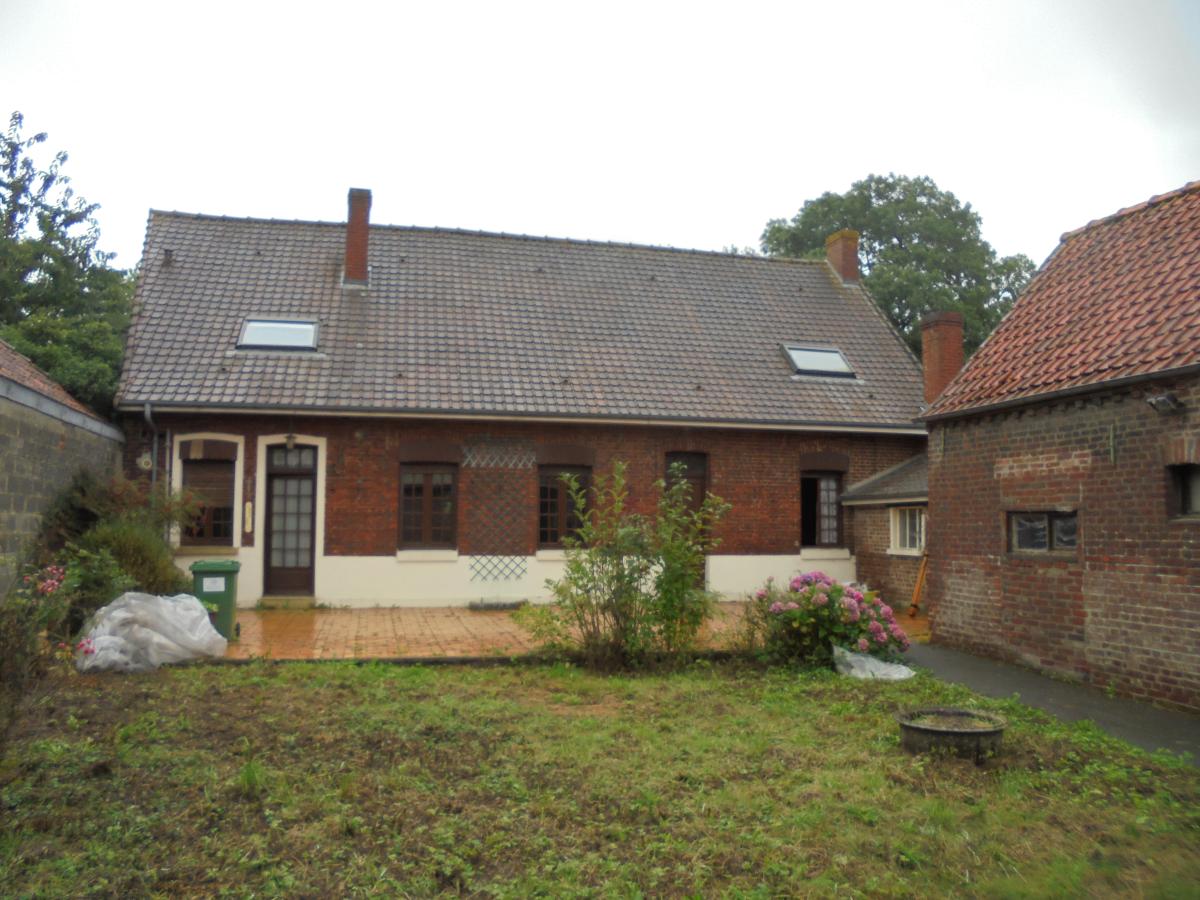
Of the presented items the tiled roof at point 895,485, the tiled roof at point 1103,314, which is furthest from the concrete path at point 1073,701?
the tiled roof at point 895,485

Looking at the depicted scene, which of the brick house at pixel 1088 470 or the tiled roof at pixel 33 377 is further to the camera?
the tiled roof at pixel 33 377

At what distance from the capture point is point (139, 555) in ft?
38.5

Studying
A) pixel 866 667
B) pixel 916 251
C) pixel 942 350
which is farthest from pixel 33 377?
pixel 916 251

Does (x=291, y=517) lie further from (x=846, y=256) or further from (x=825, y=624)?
(x=846, y=256)

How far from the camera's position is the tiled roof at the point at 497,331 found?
15.9 meters

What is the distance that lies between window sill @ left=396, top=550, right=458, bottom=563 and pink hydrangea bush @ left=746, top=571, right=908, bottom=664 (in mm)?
7115

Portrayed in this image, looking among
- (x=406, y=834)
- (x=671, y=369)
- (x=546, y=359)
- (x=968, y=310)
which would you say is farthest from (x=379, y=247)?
(x=968, y=310)

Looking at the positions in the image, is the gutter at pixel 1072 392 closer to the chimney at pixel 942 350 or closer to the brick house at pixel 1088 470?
Answer: the brick house at pixel 1088 470

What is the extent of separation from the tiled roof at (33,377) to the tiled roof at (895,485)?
1232cm

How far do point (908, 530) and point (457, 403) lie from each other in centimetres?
780

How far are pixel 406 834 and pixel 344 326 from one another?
526 inches

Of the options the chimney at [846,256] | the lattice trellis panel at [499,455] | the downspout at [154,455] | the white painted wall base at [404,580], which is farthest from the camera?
the chimney at [846,256]

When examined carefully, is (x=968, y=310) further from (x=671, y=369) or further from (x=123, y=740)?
(x=123, y=740)

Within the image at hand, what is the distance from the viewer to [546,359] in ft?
57.5
